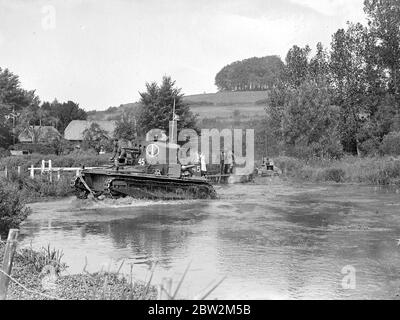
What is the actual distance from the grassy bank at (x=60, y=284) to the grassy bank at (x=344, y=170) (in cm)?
2485

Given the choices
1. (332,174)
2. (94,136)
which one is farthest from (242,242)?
(94,136)

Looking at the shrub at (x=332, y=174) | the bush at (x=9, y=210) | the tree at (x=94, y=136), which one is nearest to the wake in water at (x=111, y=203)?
the bush at (x=9, y=210)

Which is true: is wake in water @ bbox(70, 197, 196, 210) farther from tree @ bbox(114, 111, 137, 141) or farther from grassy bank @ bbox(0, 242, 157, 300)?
tree @ bbox(114, 111, 137, 141)

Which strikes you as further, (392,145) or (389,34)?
(389,34)

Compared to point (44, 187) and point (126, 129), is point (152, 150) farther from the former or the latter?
point (126, 129)

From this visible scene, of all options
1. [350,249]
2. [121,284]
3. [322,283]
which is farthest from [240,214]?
[121,284]

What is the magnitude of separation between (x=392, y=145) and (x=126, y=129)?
20361 mm

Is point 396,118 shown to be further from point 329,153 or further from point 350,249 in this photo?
point 350,249

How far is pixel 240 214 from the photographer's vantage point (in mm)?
18109

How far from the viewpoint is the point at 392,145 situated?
130 ft

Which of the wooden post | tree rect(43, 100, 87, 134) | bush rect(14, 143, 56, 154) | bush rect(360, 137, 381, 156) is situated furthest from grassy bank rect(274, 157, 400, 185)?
tree rect(43, 100, 87, 134)

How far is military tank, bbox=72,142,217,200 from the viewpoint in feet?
66.8

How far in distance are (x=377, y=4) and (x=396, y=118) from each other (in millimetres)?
9996

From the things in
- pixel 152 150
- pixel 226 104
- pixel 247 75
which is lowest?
pixel 152 150
